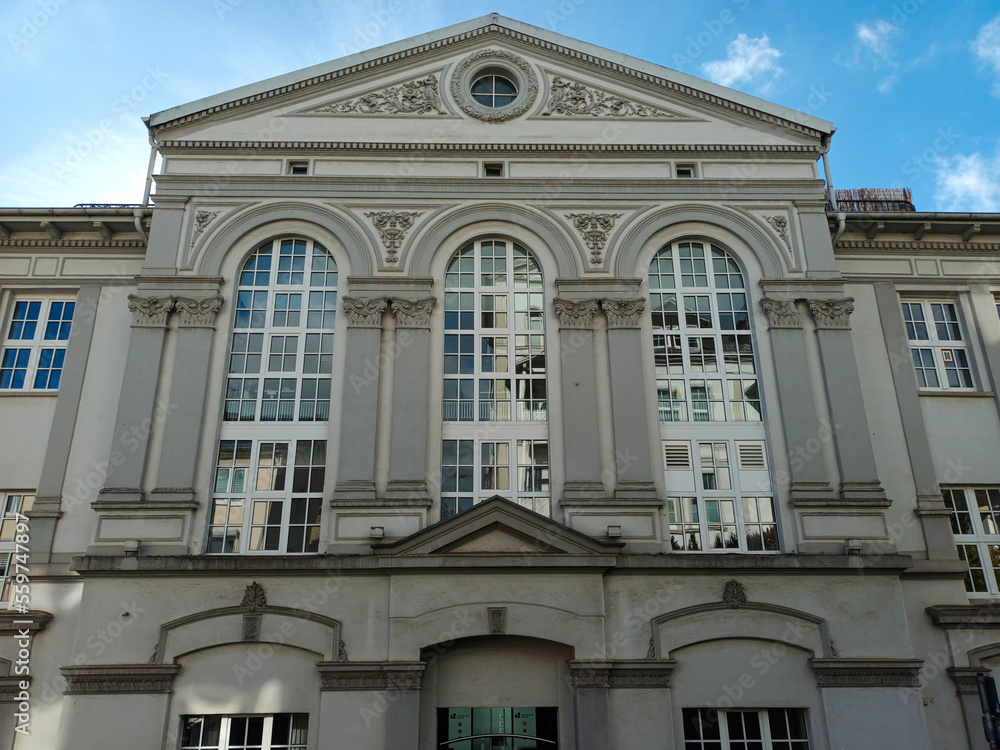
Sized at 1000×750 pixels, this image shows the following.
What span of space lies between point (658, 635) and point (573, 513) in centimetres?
296

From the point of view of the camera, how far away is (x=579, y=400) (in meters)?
17.8

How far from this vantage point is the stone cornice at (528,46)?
2047cm

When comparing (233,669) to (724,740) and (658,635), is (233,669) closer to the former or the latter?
(658,635)

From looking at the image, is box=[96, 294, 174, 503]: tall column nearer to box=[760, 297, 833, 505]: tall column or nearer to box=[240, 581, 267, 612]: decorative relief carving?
box=[240, 581, 267, 612]: decorative relief carving

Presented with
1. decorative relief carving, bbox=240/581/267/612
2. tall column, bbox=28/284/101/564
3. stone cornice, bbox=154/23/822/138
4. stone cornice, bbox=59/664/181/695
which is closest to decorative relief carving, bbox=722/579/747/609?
decorative relief carving, bbox=240/581/267/612

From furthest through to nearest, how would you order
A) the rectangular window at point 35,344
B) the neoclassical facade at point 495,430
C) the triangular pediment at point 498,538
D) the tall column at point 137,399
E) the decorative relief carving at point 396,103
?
the decorative relief carving at point 396,103, the rectangular window at point 35,344, the tall column at point 137,399, the triangular pediment at point 498,538, the neoclassical facade at point 495,430

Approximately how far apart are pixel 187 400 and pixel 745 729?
13.7 m

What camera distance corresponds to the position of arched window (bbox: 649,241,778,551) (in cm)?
1720

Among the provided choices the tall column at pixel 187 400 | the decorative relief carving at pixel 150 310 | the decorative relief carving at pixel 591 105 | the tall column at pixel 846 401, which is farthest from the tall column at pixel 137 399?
the tall column at pixel 846 401

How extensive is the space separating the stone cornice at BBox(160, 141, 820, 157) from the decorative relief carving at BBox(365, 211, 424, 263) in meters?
1.81

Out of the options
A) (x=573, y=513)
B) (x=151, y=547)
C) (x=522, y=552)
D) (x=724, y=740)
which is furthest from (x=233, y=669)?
(x=724, y=740)

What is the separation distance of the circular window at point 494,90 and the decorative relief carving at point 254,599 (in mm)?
13491

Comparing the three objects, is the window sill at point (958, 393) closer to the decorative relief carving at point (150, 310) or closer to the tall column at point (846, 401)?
the tall column at point (846, 401)

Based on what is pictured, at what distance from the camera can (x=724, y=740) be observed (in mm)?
15469
